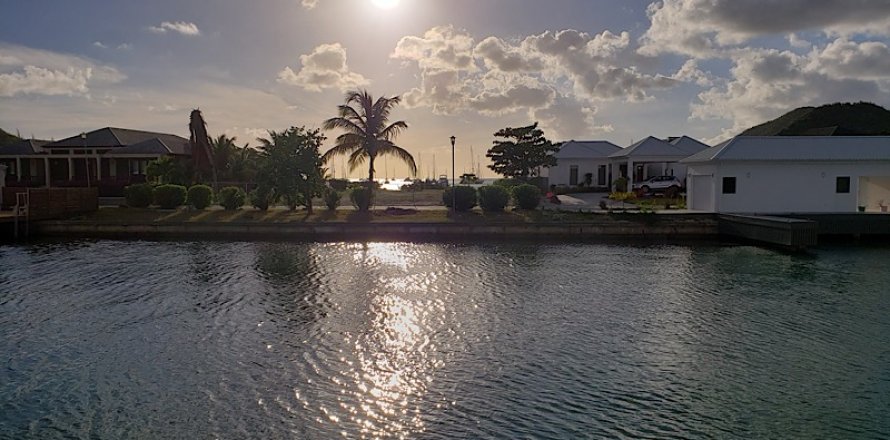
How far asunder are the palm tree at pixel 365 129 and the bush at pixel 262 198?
3599mm

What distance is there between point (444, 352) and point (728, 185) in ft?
77.0

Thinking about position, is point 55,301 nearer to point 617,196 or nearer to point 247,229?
point 247,229

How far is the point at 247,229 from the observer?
94.1 ft

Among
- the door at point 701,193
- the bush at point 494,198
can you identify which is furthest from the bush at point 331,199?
the door at point 701,193

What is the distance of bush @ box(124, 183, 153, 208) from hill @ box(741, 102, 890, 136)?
85.7m

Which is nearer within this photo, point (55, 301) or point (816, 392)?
point (816, 392)

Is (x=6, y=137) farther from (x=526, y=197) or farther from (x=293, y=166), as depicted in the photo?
(x=526, y=197)

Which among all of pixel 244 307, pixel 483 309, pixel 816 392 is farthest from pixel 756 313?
pixel 244 307

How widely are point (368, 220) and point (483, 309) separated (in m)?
16.0

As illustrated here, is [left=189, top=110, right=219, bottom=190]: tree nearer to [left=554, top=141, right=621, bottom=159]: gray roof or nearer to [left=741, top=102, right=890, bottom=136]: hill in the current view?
[left=554, top=141, right=621, bottom=159]: gray roof

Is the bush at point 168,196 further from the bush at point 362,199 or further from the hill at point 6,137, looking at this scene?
the hill at point 6,137

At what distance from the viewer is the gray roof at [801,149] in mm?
29000

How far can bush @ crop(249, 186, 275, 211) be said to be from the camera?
3156cm

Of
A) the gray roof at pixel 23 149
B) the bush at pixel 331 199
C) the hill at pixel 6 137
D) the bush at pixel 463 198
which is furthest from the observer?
the hill at pixel 6 137
